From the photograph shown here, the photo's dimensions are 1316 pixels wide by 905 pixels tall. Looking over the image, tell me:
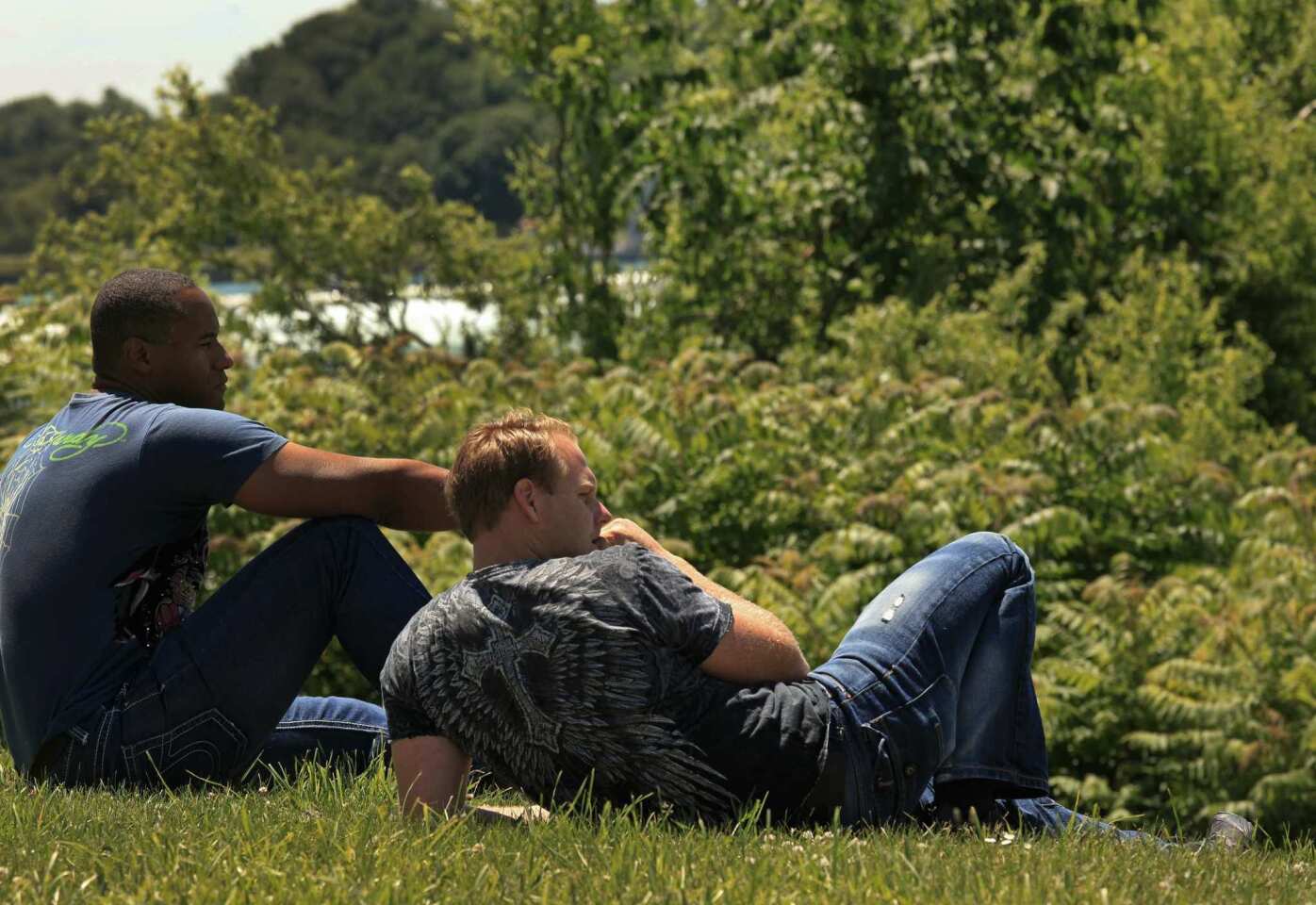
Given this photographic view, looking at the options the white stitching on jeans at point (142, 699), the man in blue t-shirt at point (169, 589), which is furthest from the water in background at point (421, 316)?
the white stitching on jeans at point (142, 699)

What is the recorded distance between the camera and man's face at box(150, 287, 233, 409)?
4465 mm

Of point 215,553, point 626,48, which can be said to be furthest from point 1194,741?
point 626,48

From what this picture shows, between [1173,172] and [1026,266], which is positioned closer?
[1026,266]

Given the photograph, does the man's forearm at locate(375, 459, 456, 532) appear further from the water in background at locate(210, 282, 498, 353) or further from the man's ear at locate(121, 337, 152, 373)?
the water in background at locate(210, 282, 498, 353)

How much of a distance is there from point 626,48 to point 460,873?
1287cm

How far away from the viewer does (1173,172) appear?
16.1m

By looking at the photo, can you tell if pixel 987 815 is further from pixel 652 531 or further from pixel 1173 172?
pixel 1173 172

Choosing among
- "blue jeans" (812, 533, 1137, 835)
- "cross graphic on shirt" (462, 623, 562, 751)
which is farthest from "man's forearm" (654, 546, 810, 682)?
"cross graphic on shirt" (462, 623, 562, 751)

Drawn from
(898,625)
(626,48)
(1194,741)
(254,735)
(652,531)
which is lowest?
(1194,741)

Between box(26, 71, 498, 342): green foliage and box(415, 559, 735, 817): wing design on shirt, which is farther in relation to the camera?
box(26, 71, 498, 342): green foliage

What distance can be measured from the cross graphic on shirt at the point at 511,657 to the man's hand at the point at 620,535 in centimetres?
38

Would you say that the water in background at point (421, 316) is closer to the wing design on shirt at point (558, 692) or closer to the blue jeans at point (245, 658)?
the blue jeans at point (245, 658)

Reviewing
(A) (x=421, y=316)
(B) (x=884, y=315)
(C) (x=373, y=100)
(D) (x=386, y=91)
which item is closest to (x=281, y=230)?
(A) (x=421, y=316)

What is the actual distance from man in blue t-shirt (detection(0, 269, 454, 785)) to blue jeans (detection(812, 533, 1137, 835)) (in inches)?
46.5
